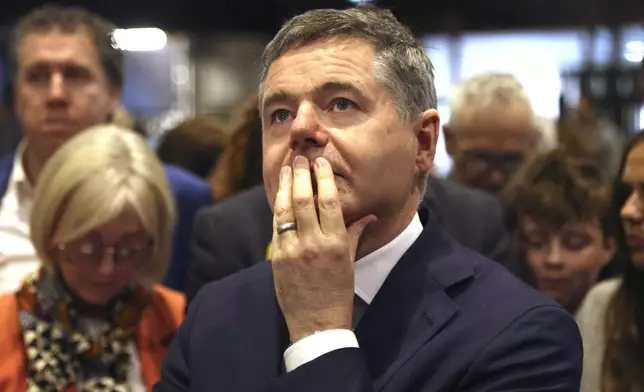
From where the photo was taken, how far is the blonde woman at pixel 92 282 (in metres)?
2.23

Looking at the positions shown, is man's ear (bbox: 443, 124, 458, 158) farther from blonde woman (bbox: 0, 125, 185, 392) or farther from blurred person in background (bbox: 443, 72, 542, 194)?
blonde woman (bbox: 0, 125, 185, 392)

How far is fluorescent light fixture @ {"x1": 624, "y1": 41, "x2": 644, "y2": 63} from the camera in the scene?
20.5 feet

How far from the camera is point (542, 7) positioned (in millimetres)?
6848

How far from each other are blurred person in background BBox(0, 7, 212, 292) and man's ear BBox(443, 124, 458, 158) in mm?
820

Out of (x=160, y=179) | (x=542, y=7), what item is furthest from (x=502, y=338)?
(x=542, y=7)

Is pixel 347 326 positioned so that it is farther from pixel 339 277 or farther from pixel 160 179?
pixel 160 179

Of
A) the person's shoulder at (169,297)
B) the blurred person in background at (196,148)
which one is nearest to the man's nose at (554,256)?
the person's shoulder at (169,297)

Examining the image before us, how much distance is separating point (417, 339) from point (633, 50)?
17.9 ft

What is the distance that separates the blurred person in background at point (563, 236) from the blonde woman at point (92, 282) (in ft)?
3.14

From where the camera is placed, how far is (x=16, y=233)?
9.02 ft

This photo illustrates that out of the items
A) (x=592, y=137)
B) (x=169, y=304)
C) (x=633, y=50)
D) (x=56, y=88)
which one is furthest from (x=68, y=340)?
(x=633, y=50)

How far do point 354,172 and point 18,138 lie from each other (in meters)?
3.83

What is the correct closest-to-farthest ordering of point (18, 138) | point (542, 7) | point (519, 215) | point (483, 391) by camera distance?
1. point (483, 391)
2. point (519, 215)
3. point (18, 138)
4. point (542, 7)

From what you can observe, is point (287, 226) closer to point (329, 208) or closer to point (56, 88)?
point (329, 208)
